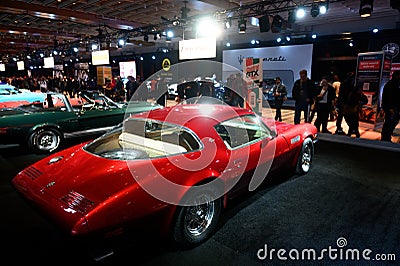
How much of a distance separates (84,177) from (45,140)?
4142mm

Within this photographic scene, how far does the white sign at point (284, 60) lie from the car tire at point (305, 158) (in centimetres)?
874

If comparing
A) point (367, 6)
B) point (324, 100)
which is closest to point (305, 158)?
point (324, 100)

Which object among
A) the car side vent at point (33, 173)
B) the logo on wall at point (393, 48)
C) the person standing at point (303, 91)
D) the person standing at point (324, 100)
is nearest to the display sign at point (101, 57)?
the person standing at point (303, 91)

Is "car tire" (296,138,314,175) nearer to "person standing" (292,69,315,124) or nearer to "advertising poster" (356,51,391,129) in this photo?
"person standing" (292,69,315,124)

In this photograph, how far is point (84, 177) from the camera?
245cm

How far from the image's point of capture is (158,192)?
2.35 m

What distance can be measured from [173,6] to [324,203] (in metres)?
8.14

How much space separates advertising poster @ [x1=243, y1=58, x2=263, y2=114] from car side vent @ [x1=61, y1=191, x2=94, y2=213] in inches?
296

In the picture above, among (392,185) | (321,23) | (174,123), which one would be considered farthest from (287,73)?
(174,123)

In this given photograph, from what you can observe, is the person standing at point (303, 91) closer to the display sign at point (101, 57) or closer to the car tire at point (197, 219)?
the car tire at point (197, 219)

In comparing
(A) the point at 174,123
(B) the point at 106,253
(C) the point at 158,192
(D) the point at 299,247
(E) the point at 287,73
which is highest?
(E) the point at 287,73

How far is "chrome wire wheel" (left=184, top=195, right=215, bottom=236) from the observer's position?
2.66 meters

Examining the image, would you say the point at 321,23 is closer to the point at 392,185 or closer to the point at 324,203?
the point at 392,185

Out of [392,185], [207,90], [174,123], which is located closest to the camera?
[174,123]
